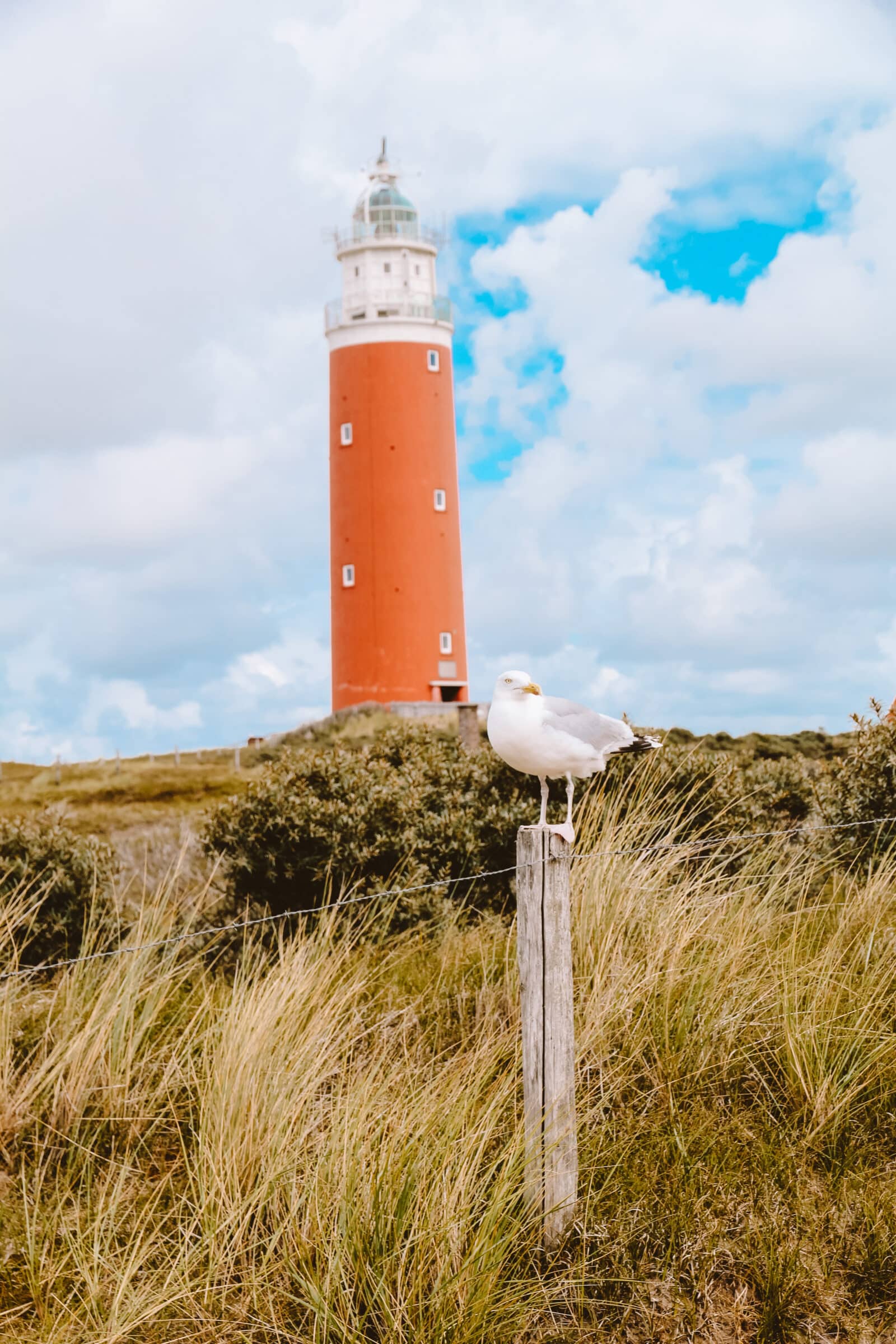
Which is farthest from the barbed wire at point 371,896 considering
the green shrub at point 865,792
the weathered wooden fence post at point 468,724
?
the weathered wooden fence post at point 468,724

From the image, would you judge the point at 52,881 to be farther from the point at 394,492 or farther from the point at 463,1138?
the point at 394,492

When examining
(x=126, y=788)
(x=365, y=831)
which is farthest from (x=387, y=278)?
(x=365, y=831)

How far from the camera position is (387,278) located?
30.1 m

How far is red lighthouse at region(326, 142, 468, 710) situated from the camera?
28.5 metres

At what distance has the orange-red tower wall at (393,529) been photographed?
2841 cm

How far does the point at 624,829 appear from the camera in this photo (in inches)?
251

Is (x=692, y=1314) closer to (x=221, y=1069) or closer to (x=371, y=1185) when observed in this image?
(x=371, y=1185)

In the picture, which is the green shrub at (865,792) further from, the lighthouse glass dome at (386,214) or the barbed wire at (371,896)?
the lighthouse glass dome at (386,214)

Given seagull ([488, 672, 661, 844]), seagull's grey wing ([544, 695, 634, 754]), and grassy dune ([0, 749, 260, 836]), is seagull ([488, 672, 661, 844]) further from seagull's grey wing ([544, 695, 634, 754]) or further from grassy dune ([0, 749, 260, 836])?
grassy dune ([0, 749, 260, 836])

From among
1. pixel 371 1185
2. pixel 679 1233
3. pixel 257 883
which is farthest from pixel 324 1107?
pixel 257 883

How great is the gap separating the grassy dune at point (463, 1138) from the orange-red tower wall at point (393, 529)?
72.7 ft

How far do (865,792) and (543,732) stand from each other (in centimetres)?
437

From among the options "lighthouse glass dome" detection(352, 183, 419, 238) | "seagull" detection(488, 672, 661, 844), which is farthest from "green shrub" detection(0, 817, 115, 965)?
"lighthouse glass dome" detection(352, 183, 419, 238)

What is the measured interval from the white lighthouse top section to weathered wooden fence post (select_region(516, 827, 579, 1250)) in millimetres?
26357
